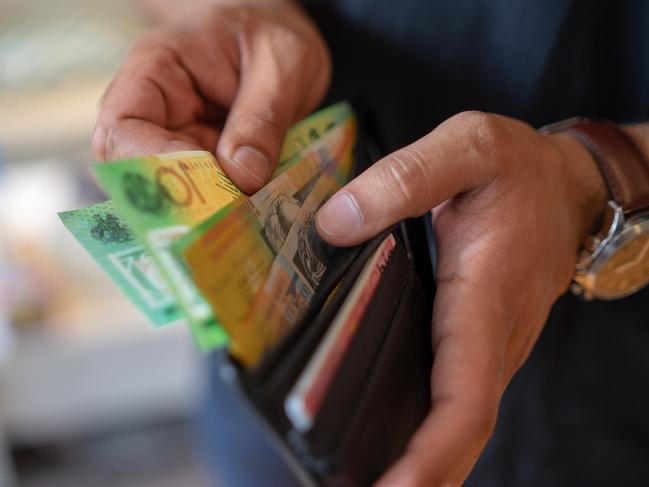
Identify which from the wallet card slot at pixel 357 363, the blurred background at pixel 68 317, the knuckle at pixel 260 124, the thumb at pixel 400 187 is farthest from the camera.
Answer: the blurred background at pixel 68 317

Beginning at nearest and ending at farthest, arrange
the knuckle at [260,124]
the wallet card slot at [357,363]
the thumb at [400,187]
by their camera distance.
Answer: the wallet card slot at [357,363] < the thumb at [400,187] < the knuckle at [260,124]

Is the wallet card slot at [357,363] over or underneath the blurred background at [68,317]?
over

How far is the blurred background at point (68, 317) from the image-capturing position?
158cm

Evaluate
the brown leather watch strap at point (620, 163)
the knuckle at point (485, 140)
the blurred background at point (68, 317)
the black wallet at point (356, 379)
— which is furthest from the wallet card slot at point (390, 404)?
the blurred background at point (68, 317)

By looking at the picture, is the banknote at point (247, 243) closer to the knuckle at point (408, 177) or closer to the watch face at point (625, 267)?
the knuckle at point (408, 177)

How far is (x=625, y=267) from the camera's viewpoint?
57 cm

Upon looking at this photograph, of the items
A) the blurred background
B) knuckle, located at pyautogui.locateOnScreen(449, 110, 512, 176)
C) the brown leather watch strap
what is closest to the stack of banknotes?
knuckle, located at pyautogui.locateOnScreen(449, 110, 512, 176)

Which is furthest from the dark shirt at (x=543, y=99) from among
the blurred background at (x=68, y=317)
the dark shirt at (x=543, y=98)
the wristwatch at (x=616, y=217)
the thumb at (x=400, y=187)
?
the blurred background at (x=68, y=317)

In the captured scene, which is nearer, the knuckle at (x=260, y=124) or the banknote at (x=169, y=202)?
the banknote at (x=169, y=202)

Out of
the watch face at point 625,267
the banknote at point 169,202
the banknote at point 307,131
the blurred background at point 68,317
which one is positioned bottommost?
the blurred background at point 68,317

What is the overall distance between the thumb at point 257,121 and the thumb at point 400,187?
0.09m

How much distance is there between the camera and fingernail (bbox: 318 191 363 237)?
1.43ft

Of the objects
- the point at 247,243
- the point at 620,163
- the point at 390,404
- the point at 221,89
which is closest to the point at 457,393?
the point at 390,404

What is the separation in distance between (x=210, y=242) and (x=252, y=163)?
170mm
